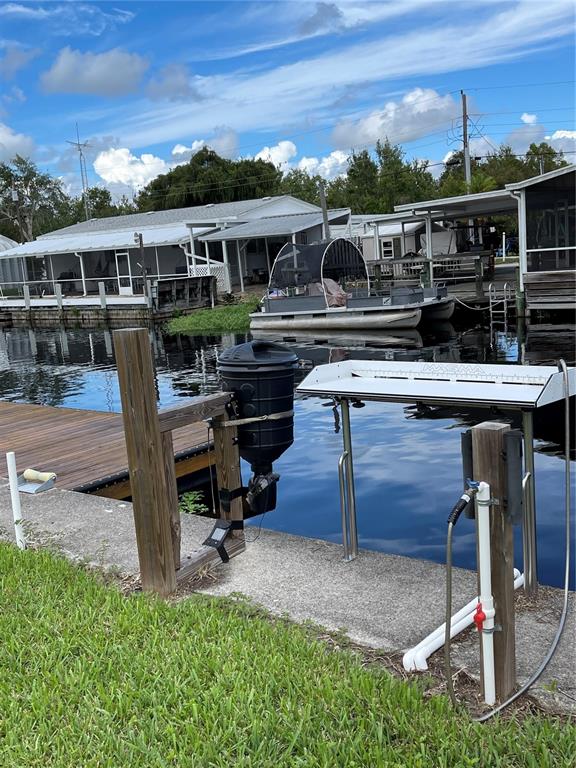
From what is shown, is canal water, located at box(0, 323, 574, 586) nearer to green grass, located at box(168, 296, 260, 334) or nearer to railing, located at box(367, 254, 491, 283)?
green grass, located at box(168, 296, 260, 334)

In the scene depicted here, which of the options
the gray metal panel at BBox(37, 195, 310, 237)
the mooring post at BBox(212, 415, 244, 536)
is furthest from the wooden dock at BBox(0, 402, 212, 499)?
the gray metal panel at BBox(37, 195, 310, 237)

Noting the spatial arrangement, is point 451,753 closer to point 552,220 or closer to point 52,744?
point 52,744

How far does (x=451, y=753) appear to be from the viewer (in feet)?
9.76

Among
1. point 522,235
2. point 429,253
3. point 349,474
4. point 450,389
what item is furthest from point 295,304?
point 450,389

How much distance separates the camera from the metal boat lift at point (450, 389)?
402 cm

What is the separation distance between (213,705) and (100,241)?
140 feet

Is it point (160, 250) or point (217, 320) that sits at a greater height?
point (160, 250)

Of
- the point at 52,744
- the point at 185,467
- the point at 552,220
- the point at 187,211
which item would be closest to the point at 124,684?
the point at 52,744

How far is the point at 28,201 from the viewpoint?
3462 inches

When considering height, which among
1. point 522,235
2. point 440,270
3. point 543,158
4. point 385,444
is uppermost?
point 543,158

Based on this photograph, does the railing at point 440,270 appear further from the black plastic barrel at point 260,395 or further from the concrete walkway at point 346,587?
the black plastic barrel at point 260,395

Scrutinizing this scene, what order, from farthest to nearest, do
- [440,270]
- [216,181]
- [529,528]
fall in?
[216,181] < [440,270] < [529,528]

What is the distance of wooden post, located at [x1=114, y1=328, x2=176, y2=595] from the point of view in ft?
14.6

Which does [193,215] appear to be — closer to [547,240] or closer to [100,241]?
[100,241]
